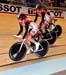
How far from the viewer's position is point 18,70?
288cm

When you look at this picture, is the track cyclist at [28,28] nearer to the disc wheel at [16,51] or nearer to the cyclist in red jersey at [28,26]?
the cyclist in red jersey at [28,26]

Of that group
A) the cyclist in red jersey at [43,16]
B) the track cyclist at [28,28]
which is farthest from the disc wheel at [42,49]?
the cyclist in red jersey at [43,16]

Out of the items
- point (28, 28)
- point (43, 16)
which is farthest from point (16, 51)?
point (43, 16)

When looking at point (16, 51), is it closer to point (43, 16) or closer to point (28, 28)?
point (28, 28)

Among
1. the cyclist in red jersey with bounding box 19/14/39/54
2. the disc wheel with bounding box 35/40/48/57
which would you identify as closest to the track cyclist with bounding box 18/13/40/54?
the cyclist in red jersey with bounding box 19/14/39/54

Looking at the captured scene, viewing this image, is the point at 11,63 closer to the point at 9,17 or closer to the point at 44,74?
the point at 44,74

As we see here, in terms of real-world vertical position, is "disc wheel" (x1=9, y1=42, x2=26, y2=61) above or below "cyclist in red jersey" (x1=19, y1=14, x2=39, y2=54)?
below

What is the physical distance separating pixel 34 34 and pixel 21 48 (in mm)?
310

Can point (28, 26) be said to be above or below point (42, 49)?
above

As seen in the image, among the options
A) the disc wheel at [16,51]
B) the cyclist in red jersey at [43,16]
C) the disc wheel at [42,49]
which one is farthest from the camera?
the cyclist in red jersey at [43,16]

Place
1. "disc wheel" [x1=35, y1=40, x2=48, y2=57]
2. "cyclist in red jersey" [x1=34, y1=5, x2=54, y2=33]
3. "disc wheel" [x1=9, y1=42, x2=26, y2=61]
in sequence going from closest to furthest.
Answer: "disc wheel" [x1=9, y1=42, x2=26, y2=61]
"disc wheel" [x1=35, y1=40, x2=48, y2=57]
"cyclist in red jersey" [x1=34, y1=5, x2=54, y2=33]

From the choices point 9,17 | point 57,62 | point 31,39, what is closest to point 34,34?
point 31,39

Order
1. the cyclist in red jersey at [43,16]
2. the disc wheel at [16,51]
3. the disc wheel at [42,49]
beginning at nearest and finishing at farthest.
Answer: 1. the disc wheel at [16,51]
2. the disc wheel at [42,49]
3. the cyclist in red jersey at [43,16]

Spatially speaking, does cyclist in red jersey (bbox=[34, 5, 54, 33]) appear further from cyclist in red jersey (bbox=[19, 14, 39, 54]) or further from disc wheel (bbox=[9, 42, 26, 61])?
disc wheel (bbox=[9, 42, 26, 61])
